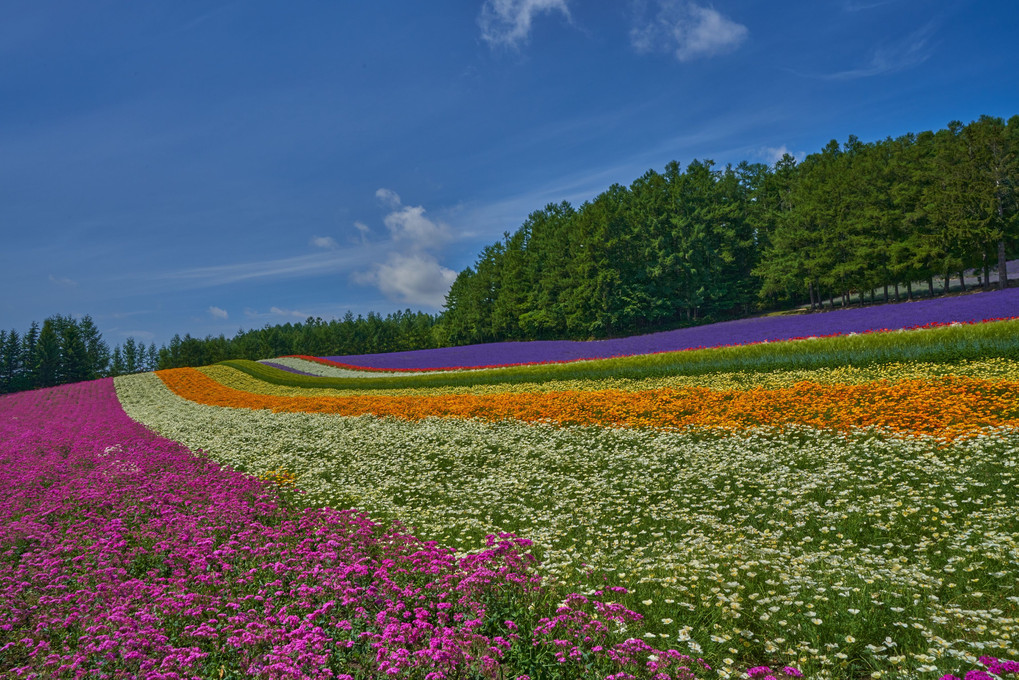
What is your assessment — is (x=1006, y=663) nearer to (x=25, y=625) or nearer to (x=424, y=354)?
(x=25, y=625)

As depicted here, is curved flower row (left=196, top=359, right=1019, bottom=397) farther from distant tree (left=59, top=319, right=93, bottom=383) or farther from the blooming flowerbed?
distant tree (left=59, top=319, right=93, bottom=383)

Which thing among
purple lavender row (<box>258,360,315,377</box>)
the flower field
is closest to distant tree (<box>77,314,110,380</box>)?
purple lavender row (<box>258,360,315,377</box>)

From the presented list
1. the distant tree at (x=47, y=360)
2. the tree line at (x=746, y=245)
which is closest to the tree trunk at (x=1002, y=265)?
the tree line at (x=746, y=245)

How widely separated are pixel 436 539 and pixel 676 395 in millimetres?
11308

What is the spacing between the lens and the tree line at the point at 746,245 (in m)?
47.9

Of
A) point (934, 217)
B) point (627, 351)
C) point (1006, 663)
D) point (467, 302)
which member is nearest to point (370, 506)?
point (1006, 663)

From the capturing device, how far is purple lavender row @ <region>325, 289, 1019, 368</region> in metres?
27.0

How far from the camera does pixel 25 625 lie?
17.8 feet

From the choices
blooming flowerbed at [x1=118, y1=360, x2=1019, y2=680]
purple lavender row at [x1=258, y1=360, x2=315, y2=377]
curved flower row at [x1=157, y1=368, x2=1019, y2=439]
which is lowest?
blooming flowerbed at [x1=118, y1=360, x2=1019, y2=680]

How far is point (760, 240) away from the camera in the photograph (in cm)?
6606

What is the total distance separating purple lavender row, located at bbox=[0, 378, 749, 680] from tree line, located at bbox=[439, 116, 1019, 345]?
53908mm

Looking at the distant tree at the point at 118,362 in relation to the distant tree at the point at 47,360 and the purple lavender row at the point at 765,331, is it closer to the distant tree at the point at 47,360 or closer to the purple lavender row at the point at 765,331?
the distant tree at the point at 47,360

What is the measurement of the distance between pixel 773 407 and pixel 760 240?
60210 millimetres

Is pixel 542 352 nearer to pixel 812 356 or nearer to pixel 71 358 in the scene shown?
pixel 812 356
